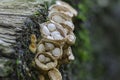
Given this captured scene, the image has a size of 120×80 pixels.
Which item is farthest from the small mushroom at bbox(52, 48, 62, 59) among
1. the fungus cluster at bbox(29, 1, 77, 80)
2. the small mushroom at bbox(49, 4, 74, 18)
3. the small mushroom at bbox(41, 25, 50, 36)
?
the small mushroom at bbox(49, 4, 74, 18)

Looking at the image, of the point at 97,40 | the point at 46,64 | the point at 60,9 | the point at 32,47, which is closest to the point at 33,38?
the point at 32,47

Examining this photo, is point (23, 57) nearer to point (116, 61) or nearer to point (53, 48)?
point (53, 48)

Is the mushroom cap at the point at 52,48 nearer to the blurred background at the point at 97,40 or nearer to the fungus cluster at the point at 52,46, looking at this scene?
the fungus cluster at the point at 52,46

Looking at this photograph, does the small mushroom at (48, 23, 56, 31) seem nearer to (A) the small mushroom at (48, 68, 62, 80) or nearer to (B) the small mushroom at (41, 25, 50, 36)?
(B) the small mushroom at (41, 25, 50, 36)

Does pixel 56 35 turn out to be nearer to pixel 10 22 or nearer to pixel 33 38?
pixel 33 38

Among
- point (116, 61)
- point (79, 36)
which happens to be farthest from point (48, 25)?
point (116, 61)

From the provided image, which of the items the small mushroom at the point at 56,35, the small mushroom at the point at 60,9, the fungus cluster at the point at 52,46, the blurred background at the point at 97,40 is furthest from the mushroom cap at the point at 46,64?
the blurred background at the point at 97,40

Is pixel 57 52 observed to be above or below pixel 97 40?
above
